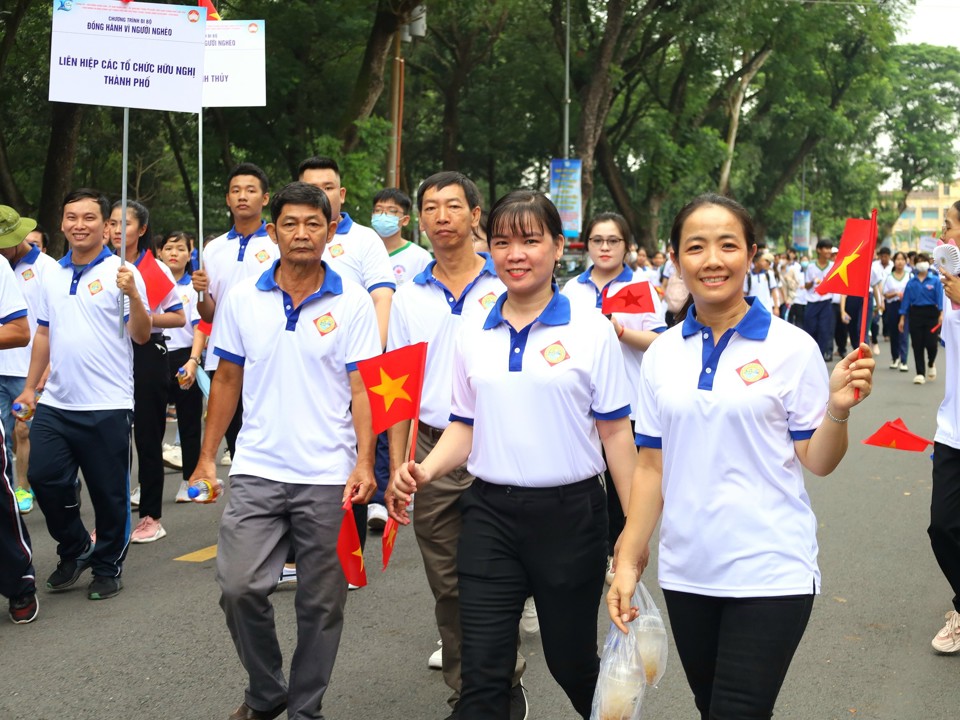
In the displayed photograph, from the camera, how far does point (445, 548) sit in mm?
4496

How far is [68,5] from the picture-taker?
6305mm

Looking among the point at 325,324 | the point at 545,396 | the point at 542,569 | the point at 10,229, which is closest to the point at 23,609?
the point at 10,229

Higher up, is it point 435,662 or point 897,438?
point 897,438

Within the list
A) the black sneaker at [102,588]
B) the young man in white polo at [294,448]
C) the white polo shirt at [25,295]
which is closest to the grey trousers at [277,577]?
the young man in white polo at [294,448]

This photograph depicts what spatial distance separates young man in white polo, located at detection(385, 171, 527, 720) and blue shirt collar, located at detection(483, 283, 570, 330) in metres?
0.60

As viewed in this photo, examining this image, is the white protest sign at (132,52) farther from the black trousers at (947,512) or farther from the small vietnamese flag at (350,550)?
the black trousers at (947,512)

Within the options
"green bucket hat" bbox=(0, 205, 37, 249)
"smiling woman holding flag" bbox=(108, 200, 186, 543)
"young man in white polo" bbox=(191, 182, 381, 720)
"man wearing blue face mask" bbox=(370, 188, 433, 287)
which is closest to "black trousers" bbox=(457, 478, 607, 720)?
"young man in white polo" bbox=(191, 182, 381, 720)

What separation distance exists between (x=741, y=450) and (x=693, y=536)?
26 centimetres

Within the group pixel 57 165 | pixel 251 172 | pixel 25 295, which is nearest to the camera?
pixel 251 172

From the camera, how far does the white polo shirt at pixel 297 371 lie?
4.22 meters

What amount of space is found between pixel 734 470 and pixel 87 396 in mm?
3888

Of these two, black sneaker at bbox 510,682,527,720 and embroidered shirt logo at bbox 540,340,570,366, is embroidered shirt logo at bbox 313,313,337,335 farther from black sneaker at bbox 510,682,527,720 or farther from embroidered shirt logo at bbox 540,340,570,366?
black sneaker at bbox 510,682,527,720

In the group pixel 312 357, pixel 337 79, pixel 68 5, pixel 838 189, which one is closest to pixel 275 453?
Answer: pixel 312 357

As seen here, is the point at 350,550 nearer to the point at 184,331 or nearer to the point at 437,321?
the point at 437,321
